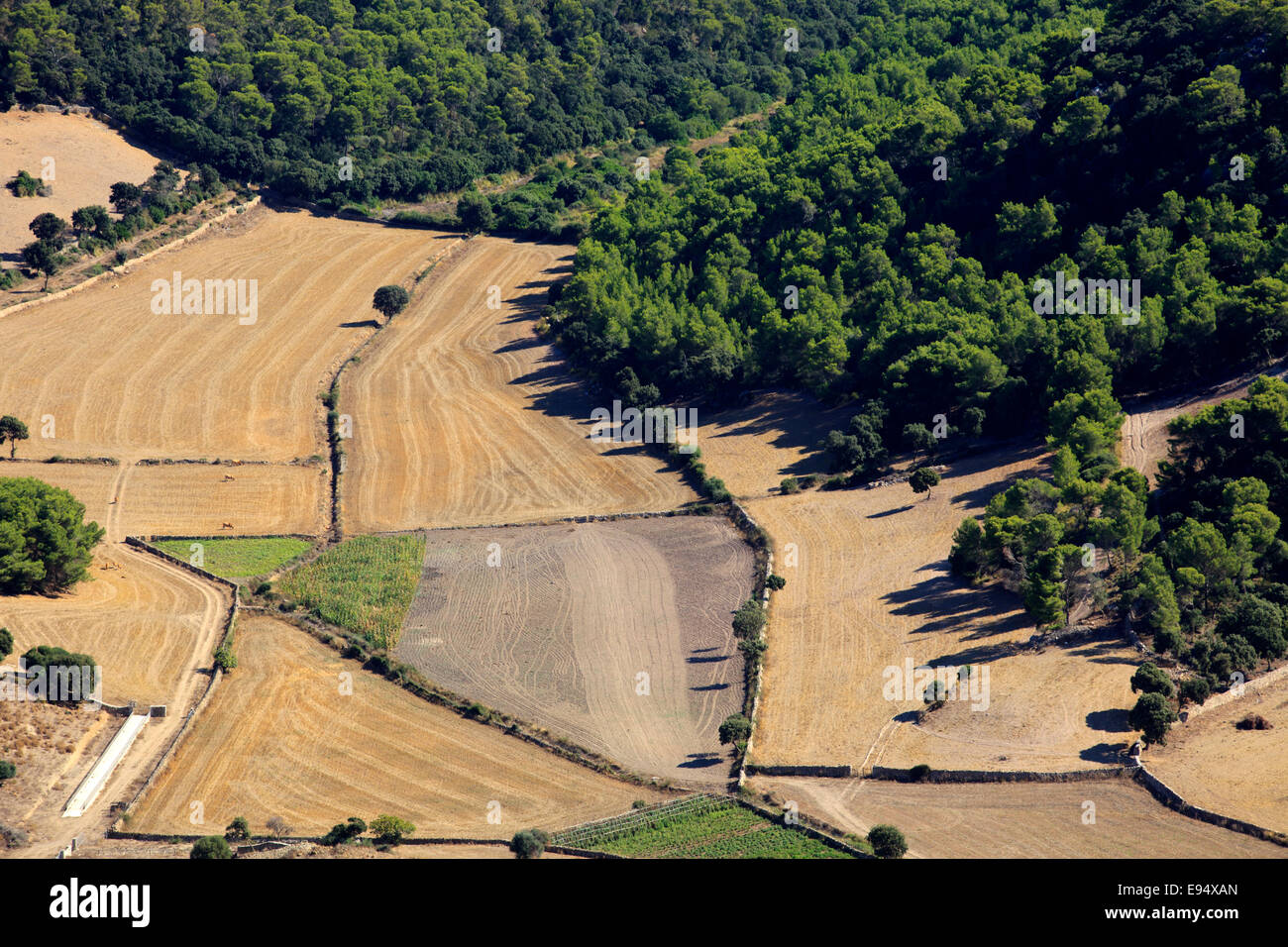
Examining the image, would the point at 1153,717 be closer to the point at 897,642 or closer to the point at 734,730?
the point at 897,642

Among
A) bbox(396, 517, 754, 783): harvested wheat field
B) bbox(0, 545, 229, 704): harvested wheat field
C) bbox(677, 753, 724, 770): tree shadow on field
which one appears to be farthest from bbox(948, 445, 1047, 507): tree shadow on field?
bbox(0, 545, 229, 704): harvested wheat field

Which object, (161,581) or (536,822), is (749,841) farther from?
(161,581)

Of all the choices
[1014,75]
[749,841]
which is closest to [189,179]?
[1014,75]

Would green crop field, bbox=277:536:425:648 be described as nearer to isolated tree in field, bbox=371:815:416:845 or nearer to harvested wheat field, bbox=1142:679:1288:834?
isolated tree in field, bbox=371:815:416:845

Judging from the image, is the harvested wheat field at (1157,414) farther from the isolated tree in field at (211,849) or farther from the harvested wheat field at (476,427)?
the isolated tree in field at (211,849)

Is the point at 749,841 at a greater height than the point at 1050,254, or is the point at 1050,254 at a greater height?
the point at 1050,254

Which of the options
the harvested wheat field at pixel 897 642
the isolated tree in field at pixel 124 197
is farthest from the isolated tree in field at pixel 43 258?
the harvested wheat field at pixel 897 642

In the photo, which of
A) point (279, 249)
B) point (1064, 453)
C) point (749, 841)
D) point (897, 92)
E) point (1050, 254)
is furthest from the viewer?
point (897, 92)
